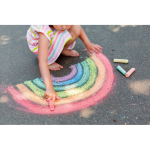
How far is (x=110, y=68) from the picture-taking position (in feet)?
6.97

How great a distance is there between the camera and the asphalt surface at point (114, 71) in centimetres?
165

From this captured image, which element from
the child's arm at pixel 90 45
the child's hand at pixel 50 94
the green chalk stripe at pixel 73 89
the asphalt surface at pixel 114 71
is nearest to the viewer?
the asphalt surface at pixel 114 71

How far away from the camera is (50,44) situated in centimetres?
208

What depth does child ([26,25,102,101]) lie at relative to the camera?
1.81 meters

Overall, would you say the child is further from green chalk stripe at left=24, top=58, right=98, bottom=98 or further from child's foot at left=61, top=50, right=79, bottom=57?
green chalk stripe at left=24, top=58, right=98, bottom=98

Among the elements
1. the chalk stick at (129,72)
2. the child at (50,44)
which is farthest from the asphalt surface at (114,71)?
the child at (50,44)

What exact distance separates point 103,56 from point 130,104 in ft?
2.69

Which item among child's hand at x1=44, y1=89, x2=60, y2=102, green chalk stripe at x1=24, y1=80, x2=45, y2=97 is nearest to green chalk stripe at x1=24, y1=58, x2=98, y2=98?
green chalk stripe at x1=24, y1=80, x2=45, y2=97

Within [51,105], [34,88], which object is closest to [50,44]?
[34,88]

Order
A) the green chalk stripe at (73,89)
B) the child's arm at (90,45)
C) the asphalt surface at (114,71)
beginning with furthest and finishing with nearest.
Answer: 1. the child's arm at (90,45)
2. the green chalk stripe at (73,89)
3. the asphalt surface at (114,71)

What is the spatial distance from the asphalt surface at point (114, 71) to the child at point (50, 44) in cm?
14

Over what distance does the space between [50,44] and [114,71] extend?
81 cm

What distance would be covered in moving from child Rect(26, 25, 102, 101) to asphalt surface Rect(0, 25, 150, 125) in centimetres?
14

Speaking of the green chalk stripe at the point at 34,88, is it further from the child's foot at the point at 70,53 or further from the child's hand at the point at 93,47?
the child's hand at the point at 93,47
